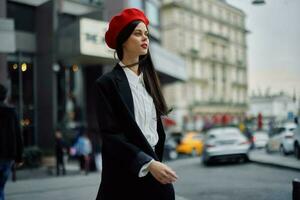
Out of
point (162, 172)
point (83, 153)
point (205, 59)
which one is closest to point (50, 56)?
point (83, 153)

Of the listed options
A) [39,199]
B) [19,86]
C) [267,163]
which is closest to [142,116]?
[39,199]

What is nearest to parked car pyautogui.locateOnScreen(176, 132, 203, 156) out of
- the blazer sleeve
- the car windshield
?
the car windshield

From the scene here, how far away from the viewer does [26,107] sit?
19.1m

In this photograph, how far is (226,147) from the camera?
15539 mm

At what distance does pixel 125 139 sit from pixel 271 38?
326 centimetres

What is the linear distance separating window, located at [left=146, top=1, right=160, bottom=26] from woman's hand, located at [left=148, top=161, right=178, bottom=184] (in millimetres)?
27755

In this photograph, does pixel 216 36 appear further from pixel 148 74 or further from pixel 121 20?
pixel 121 20

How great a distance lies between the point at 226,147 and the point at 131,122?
13.8m

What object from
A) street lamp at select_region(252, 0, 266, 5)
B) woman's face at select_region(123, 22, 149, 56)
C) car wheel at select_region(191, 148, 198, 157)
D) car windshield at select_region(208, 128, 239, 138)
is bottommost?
car wheel at select_region(191, 148, 198, 157)

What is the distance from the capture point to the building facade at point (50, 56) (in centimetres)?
1850

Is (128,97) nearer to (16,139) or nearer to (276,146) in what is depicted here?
(16,139)

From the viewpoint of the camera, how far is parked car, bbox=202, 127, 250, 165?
49.8 ft

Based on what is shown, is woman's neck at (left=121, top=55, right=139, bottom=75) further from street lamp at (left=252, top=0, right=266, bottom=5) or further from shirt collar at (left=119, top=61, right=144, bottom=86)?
street lamp at (left=252, top=0, right=266, bottom=5)

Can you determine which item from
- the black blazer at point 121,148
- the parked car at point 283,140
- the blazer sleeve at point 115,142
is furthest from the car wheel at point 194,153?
the blazer sleeve at point 115,142
